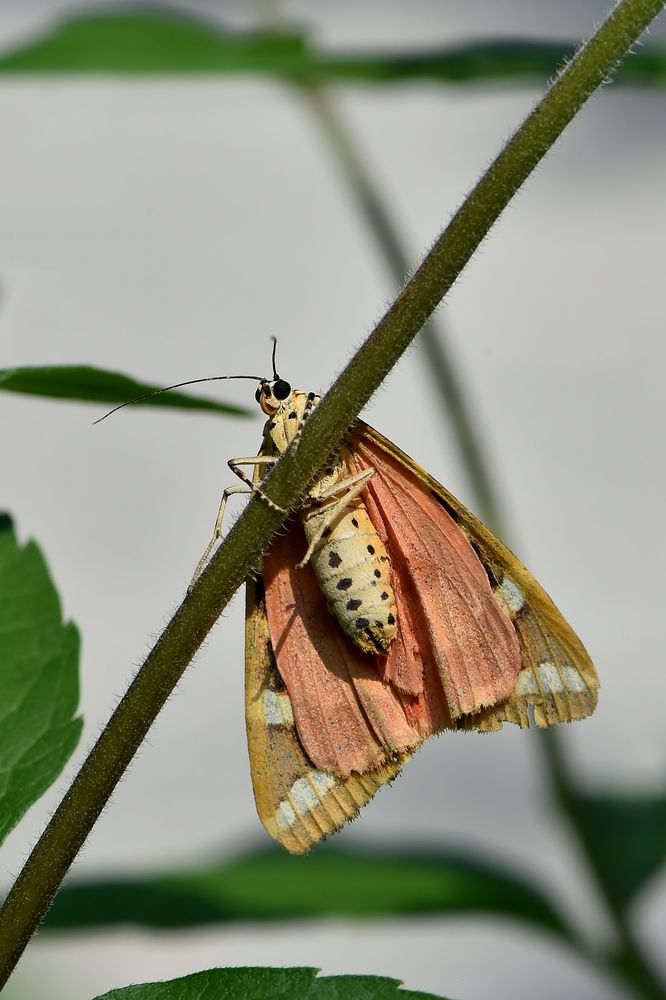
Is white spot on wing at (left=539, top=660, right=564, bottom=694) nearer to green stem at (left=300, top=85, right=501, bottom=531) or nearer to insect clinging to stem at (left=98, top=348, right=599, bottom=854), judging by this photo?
insect clinging to stem at (left=98, top=348, right=599, bottom=854)

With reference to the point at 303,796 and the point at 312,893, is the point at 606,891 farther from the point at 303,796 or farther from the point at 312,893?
the point at 303,796

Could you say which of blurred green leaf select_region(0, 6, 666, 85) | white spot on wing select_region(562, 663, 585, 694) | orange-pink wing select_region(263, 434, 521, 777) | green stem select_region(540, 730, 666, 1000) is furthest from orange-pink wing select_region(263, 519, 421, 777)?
green stem select_region(540, 730, 666, 1000)

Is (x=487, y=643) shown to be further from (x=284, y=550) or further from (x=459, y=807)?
(x=459, y=807)

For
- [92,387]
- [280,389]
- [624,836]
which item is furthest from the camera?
[624,836]

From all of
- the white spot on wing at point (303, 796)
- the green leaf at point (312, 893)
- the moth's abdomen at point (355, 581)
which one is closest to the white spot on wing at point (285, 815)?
the white spot on wing at point (303, 796)

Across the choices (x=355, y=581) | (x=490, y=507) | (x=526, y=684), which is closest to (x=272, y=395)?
(x=355, y=581)

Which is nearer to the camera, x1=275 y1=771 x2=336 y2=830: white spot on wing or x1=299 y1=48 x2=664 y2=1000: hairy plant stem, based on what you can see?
x1=275 y1=771 x2=336 y2=830: white spot on wing
